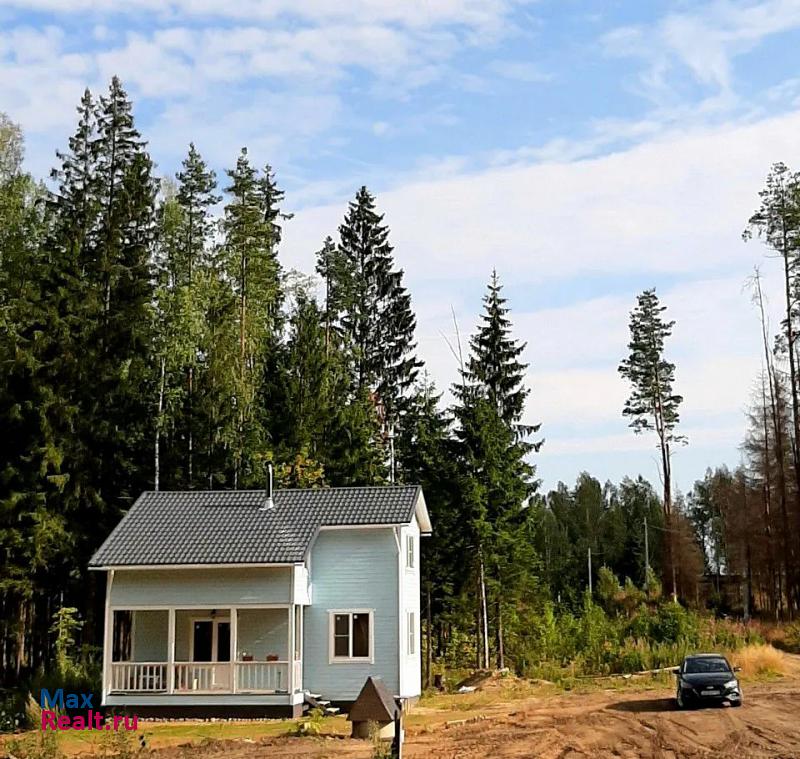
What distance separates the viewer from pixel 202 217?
4353 centimetres

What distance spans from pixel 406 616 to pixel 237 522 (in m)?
5.29

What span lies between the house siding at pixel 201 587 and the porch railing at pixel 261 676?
1.53 metres

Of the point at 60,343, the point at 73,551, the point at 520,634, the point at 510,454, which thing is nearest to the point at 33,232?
the point at 60,343

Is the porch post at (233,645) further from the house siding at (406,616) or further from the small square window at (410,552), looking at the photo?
the small square window at (410,552)

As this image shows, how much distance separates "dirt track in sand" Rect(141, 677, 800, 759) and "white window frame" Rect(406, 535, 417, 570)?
438 centimetres

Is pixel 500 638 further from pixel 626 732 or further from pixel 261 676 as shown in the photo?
pixel 626 732

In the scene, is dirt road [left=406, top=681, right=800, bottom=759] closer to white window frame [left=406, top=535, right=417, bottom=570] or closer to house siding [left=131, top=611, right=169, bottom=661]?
white window frame [left=406, top=535, right=417, bottom=570]

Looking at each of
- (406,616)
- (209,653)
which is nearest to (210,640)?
(209,653)

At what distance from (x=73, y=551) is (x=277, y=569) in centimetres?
1012

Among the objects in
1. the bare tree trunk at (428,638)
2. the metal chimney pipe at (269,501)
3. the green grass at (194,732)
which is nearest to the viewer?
the green grass at (194,732)

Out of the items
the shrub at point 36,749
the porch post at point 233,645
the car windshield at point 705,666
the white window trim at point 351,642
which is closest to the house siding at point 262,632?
the porch post at point 233,645

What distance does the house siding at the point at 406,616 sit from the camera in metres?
27.4

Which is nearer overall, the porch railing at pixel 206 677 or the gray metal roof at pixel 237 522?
the porch railing at pixel 206 677

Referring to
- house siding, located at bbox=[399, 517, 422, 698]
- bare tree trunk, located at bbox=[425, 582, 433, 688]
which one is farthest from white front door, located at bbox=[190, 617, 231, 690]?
bare tree trunk, located at bbox=[425, 582, 433, 688]
